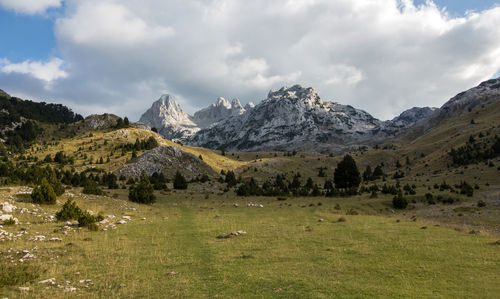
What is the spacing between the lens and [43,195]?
28469 millimetres

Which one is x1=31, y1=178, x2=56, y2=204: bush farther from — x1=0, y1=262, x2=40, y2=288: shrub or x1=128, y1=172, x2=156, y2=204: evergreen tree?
x1=0, y1=262, x2=40, y2=288: shrub

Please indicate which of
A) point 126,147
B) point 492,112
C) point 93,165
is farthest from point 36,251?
point 492,112

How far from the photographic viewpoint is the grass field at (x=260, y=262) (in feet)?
33.8

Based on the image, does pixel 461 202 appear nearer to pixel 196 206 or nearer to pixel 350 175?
pixel 350 175

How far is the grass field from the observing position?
10.3m

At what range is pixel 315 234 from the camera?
21.3 m

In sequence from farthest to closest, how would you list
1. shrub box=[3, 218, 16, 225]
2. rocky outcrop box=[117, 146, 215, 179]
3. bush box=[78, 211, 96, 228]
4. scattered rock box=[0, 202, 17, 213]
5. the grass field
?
rocky outcrop box=[117, 146, 215, 179] → scattered rock box=[0, 202, 17, 213] → bush box=[78, 211, 96, 228] → shrub box=[3, 218, 16, 225] → the grass field

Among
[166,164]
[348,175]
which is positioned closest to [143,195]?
[348,175]

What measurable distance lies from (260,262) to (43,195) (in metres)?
26.4

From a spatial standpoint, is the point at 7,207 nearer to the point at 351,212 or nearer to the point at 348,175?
the point at 351,212

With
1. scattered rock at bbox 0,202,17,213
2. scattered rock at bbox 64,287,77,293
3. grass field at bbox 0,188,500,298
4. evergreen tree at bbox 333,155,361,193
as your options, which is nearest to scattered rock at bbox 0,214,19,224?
grass field at bbox 0,188,500,298

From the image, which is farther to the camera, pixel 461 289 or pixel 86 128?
pixel 86 128

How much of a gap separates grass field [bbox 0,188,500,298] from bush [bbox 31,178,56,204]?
5282 millimetres

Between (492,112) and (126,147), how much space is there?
217570 millimetres
